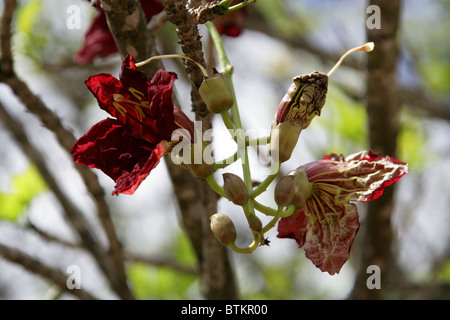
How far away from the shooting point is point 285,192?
110 cm

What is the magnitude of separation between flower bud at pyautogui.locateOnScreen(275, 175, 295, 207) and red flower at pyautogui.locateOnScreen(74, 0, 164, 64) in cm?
111

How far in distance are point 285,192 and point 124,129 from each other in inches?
16.4

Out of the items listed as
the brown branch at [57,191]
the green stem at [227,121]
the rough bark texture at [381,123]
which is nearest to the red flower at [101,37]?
the brown branch at [57,191]

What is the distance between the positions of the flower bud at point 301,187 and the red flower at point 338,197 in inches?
1.9

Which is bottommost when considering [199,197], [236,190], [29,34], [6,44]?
[236,190]

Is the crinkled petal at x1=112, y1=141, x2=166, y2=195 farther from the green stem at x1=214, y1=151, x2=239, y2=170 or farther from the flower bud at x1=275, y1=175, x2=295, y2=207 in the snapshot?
the flower bud at x1=275, y1=175, x2=295, y2=207

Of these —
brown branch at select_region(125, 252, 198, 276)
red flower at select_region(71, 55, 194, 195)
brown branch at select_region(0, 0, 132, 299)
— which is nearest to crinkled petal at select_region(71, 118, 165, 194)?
red flower at select_region(71, 55, 194, 195)

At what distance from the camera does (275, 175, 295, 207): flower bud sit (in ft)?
3.59

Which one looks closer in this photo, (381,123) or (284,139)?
(284,139)

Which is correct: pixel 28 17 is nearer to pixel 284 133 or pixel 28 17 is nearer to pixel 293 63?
pixel 284 133

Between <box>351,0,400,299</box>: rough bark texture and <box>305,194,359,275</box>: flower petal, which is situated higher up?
<box>351,0,400,299</box>: rough bark texture

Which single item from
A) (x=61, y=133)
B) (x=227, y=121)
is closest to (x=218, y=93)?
(x=227, y=121)

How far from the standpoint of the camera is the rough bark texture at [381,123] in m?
2.12

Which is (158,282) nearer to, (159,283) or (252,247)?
(159,283)
